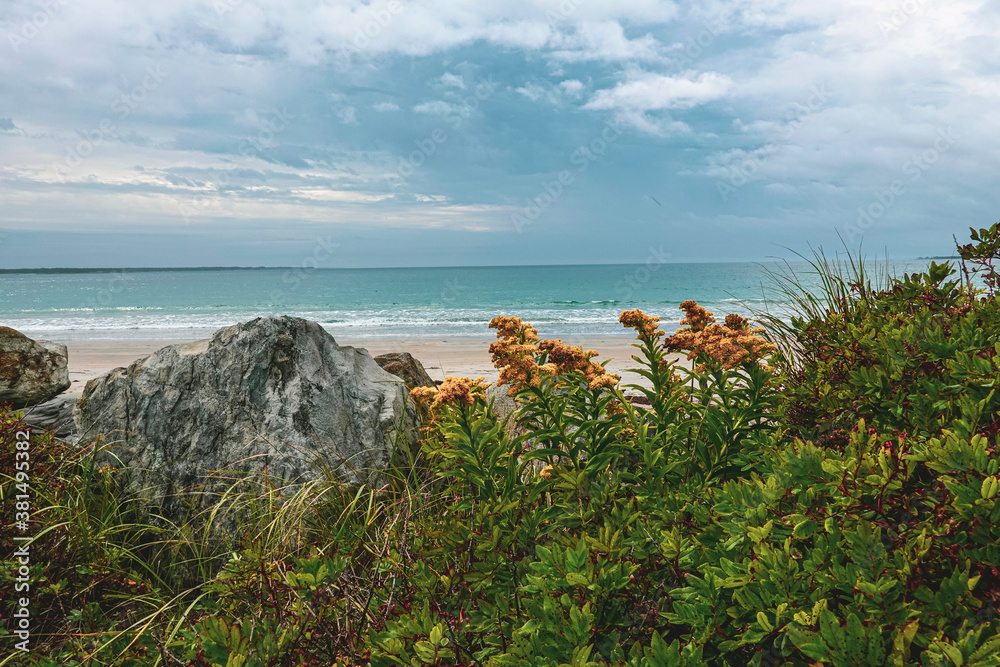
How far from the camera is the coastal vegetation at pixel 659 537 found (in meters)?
1.22

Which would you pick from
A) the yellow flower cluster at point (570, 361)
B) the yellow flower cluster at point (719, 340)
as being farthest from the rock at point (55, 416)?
the yellow flower cluster at point (719, 340)

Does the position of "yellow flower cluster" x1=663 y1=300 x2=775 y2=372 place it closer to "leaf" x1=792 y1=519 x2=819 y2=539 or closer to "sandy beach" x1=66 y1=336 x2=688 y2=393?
"leaf" x1=792 y1=519 x2=819 y2=539

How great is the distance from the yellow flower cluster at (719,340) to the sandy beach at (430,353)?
884cm

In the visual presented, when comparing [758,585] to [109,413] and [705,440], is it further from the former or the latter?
[109,413]

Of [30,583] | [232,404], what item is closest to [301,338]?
[232,404]

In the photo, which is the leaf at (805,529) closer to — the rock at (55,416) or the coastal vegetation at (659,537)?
the coastal vegetation at (659,537)

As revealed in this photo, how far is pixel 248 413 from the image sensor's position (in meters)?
4.21

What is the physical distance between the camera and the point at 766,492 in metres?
1.44

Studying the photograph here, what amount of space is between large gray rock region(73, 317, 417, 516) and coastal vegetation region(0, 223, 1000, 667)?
0.40m

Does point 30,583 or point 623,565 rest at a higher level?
point 623,565

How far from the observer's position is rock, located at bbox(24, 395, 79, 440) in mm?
5074

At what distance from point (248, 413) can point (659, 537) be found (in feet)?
11.0

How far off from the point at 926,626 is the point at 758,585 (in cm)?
31
